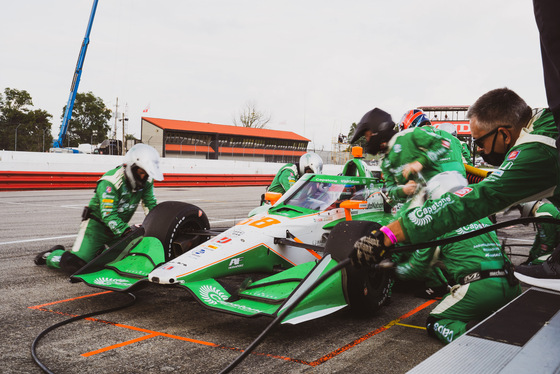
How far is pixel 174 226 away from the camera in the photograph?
16.5 ft

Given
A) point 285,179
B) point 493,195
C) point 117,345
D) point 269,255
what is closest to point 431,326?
point 269,255

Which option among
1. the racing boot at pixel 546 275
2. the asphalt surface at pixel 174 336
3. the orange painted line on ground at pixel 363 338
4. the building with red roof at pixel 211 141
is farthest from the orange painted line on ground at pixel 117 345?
the building with red roof at pixel 211 141

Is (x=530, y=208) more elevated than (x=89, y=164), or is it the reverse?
(x=89, y=164)

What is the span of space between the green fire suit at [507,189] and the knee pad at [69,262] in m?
4.19

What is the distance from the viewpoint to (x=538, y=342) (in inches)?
60.7

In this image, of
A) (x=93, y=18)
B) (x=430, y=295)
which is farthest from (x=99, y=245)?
(x=93, y=18)

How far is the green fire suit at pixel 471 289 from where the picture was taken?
344cm

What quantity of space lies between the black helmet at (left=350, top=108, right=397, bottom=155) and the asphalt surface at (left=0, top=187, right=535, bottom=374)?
1.60m

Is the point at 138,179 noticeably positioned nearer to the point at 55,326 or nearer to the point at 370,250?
the point at 55,326

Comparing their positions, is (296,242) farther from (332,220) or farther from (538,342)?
(538,342)

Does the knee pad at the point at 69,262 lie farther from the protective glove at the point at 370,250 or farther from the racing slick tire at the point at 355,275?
the protective glove at the point at 370,250

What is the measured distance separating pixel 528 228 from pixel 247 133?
44.1 meters

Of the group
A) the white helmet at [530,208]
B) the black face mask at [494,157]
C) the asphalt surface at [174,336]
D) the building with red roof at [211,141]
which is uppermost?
the building with red roof at [211,141]

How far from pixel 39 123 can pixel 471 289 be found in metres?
67.4
